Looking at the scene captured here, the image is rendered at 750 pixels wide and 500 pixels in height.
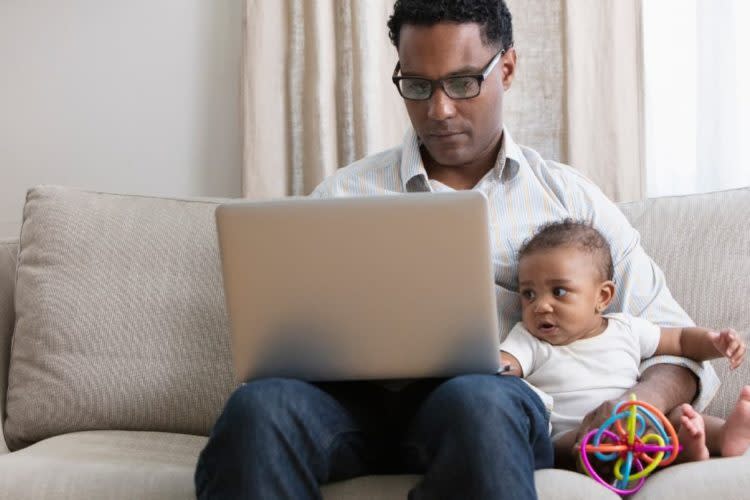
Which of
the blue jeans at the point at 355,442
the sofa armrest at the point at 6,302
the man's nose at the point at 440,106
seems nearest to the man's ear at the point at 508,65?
the man's nose at the point at 440,106

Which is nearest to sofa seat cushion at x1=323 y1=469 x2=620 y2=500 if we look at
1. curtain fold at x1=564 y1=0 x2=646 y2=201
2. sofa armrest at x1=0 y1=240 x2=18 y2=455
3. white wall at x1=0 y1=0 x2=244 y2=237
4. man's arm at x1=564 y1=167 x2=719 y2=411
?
man's arm at x1=564 y1=167 x2=719 y2=411

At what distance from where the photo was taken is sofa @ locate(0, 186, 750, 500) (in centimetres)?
201

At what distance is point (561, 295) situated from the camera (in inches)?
69.7

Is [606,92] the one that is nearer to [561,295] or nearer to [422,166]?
[422,166]

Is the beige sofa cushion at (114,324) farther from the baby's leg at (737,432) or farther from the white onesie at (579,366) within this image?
the baby's leg at (737,432)

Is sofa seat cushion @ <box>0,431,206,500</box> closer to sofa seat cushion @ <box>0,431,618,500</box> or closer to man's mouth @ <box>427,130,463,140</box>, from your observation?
sofa seat cushion @ <box>0,431,618,500</box>

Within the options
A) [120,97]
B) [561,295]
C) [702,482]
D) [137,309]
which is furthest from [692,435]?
[120,97]

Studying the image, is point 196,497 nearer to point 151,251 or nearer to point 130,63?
point 151,251

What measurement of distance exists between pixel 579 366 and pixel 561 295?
0.41ft

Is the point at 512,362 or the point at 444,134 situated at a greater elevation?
the point at 444,134

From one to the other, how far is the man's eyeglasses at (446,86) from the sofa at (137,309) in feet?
1.46

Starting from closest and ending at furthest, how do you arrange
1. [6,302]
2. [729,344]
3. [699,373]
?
[729,344] < [699,373] < [6,302]

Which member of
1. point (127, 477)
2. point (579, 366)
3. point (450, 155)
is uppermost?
point (450, 155)

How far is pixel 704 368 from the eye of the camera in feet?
6.04
